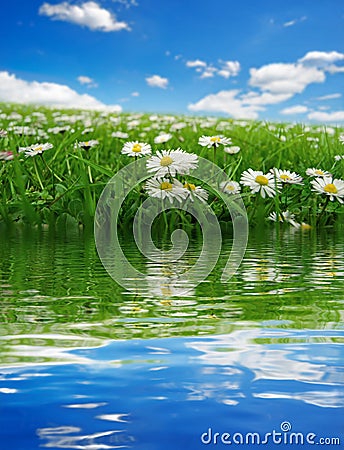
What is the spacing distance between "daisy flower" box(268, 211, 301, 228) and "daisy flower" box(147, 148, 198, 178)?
538mm

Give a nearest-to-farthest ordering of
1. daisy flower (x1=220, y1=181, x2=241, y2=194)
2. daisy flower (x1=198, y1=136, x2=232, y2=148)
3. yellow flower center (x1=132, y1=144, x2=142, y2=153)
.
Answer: daisy flower (x1=220, y1=181, x2=241, y2=194) < yellow flower center (x1=132, y1=144, x2=142, y2=153) < daisy flower (x1=198, y1=136, x2=232, y2=148)

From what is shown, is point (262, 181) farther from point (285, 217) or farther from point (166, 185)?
point (166, 185)

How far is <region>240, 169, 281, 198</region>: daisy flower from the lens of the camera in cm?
325

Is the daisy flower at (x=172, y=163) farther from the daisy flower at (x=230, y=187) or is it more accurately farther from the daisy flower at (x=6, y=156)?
the daisy flower at (x=6, y=156)

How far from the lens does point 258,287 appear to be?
1468 mm

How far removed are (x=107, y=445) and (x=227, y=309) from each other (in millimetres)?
572

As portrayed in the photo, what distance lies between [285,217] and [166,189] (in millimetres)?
703

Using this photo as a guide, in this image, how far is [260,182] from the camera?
3.28 meters

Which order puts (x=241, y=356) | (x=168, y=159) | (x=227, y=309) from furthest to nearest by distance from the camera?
1. (x=168, y=159)
2. (x=227, y=309)
3. (x=241, y=356)

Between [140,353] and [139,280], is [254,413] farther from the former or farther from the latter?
[139,280]

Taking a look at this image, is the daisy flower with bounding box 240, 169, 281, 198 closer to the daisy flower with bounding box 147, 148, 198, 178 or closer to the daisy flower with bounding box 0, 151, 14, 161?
the daisy flower with bounding box 147, 148, 198, 178

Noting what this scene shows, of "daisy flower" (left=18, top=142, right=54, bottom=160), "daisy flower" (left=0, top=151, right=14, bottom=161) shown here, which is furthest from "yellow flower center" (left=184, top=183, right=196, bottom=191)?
"daisy flower" (left=0, top=151, right=14, bottom=161)

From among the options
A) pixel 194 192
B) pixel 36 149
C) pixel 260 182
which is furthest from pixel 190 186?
pixel 36 149

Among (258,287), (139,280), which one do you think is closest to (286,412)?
(258,287)
